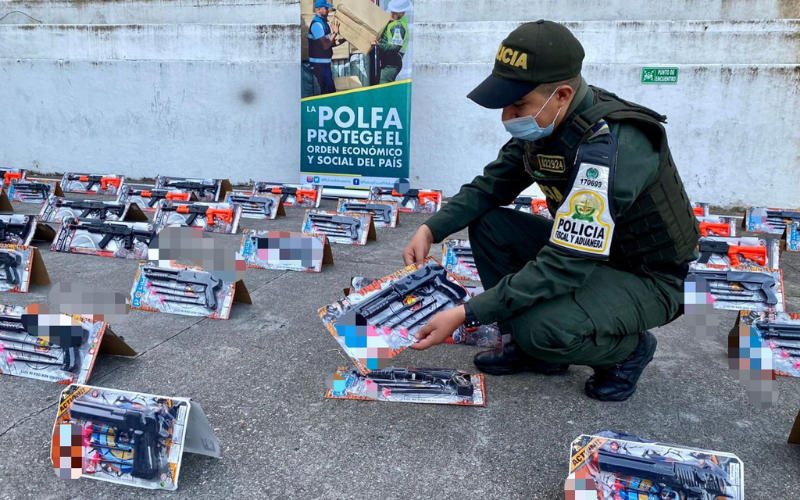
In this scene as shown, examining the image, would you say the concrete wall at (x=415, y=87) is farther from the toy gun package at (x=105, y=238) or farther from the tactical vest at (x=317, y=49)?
the toy gun package at (x=105, y=238)

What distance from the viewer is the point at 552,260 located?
1933mm

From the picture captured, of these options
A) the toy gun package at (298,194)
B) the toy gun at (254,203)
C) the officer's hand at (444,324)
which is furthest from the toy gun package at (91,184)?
the officer's hand at (444,324)

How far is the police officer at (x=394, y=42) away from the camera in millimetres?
7035

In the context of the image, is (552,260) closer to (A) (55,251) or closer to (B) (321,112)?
(A) (55,251)

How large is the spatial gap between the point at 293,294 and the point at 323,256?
60 centimetres

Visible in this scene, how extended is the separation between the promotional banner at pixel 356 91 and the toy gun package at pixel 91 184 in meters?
Answer: 2.42

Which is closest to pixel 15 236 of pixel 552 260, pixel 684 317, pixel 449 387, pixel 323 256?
pixel 323 256

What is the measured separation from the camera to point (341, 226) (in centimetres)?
513

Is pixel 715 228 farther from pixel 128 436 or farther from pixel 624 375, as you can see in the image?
pixel 128 436

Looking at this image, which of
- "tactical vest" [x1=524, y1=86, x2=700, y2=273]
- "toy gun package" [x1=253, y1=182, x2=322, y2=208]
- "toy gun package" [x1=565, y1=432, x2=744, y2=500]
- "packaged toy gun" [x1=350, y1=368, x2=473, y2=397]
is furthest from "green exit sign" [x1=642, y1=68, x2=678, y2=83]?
"toy gun package" [x1=565, y1=432, x2=744, y2=500]

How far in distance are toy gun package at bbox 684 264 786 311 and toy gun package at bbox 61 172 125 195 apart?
6699 millimetres

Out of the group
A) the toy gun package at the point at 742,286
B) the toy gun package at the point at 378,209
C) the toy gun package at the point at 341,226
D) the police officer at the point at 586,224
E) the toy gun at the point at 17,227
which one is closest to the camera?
the police officer at the point at 586,224

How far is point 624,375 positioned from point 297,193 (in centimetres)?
527

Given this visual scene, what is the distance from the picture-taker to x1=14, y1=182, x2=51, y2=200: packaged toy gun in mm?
6680
